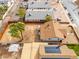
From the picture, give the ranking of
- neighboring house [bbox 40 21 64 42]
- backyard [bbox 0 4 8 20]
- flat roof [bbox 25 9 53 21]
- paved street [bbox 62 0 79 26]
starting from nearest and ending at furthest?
1. neighboring house [bbox 40 21 64 42]
2. flat roof [bbox 25 9 53 21]
3. paved street [bbox 62 0 79 26]
4. backyard [bbox 0 4 8 20]

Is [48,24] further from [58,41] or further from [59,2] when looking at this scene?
[59,2]

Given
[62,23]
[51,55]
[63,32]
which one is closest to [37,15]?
[62,23]

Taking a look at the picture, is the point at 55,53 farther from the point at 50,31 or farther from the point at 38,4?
the point at 38,4

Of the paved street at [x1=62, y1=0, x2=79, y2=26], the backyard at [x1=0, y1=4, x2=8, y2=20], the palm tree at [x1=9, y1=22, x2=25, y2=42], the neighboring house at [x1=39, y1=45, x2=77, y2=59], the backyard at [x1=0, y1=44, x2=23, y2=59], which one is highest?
the neighboring house at [x1=39, y1=45, x2=77, y2=59]

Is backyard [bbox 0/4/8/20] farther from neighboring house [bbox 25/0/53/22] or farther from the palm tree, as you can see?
the palm tree

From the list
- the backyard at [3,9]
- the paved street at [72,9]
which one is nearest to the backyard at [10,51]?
the backyard at [3,9]

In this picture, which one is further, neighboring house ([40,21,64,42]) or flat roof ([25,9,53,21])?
flat roof ([25,9,53,21])

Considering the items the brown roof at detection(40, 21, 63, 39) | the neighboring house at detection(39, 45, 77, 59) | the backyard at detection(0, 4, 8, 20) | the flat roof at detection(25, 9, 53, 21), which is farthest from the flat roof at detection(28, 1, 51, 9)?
the neighboring house at detection(39, 45, 77, 59)

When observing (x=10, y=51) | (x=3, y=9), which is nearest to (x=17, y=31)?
(x=10, y=51)

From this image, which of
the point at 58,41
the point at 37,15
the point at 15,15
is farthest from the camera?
the point at 15,15

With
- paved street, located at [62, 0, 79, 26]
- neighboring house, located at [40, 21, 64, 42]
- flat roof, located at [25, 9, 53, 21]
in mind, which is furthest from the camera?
paved street, located at [62, 0, 79, 26]
